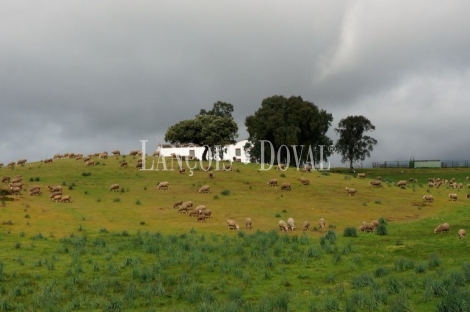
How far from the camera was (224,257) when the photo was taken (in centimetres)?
2533

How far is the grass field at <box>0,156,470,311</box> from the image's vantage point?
17.5 metres

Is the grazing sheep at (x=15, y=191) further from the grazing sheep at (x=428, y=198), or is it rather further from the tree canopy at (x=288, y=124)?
the tree canopy at (x=288, y=124)

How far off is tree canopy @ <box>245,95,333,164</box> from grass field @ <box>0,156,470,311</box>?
46.2m

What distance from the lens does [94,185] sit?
56719 millimetres

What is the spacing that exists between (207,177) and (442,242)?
36.9 metres

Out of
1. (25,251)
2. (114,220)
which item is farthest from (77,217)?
(25,251)

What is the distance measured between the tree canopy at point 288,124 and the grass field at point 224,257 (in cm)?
4625

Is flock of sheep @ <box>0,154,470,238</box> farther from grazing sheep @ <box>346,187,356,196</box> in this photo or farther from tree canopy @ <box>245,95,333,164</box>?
tree canopy @ <box>245,95,333,164</box>

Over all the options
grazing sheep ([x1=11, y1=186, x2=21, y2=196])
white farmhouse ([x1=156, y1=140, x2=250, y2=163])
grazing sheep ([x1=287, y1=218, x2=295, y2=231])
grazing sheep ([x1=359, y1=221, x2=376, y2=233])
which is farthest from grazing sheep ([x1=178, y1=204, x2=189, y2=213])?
white farmhouse ([x1=156, y1=140, x2=250, y2=163])

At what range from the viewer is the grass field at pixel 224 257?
17.5 meters

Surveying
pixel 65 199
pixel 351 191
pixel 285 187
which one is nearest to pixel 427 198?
pixel 351 191

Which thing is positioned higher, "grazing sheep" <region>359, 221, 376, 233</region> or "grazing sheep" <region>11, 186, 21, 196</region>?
"grazing sheep" <region>11, 186, 21, 196</region>

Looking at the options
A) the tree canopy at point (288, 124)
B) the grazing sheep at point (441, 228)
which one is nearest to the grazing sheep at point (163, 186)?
the grazing sheep at point (441, 228)

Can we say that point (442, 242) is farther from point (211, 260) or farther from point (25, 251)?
point (25, 251)
